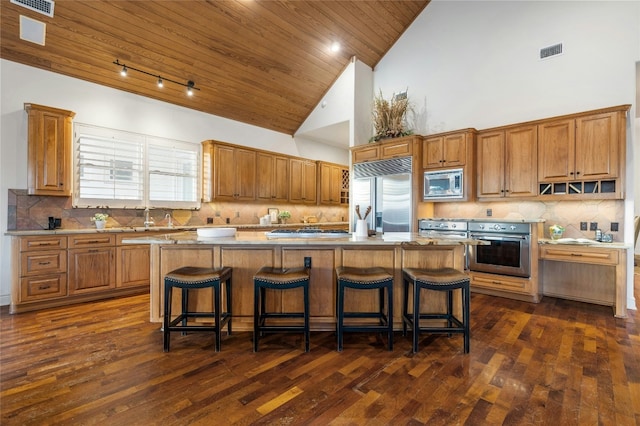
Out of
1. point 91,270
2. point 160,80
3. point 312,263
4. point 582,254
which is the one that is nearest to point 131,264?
point 91,270

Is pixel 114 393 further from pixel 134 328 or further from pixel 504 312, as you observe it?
pixel 504 312

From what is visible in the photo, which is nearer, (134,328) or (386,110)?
(134,328)

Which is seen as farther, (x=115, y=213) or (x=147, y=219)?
(x=147, y=219)

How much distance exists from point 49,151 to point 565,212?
6.88 meters

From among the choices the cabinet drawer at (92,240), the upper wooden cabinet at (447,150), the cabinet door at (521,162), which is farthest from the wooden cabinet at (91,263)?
the cabinet door at (521,162)

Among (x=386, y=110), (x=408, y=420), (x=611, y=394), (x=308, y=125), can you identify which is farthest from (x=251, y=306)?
(x=308, y=125)

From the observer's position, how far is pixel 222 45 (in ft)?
14.9

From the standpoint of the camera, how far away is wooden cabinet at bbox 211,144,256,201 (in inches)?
216

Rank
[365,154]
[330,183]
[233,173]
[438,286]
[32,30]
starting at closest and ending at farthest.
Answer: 1. [438,286]
2. [32,30]
3. [365,154]
4. [233,173]
5. [330,183]

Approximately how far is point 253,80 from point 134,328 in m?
4.27

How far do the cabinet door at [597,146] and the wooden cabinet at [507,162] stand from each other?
1.56 feet

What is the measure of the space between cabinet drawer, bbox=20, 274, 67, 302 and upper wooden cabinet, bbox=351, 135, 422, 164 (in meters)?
4.71

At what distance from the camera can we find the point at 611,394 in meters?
1.95

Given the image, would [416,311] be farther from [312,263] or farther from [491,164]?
[491,164]
